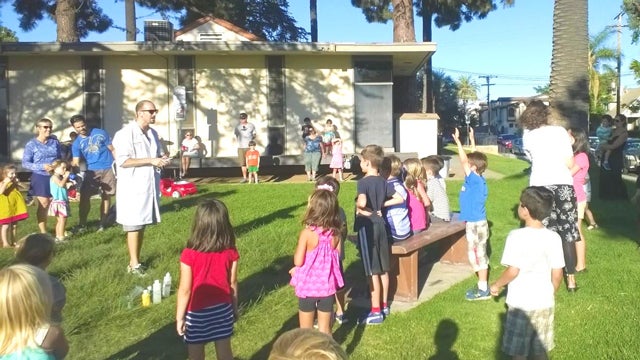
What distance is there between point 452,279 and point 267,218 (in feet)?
12.5

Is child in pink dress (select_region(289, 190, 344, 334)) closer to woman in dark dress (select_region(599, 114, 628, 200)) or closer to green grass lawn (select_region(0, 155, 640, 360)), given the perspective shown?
green grass lawn (select_region(0, 155, 640, 360))

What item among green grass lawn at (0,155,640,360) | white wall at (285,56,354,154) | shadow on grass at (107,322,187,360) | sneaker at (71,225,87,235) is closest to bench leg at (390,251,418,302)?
green grass lawn at (0,155,640,360)

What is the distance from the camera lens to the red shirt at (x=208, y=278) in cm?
386

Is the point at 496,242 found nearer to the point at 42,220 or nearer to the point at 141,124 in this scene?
the point at 141,124

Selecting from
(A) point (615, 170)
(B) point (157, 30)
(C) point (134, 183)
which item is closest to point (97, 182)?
(C) point (134, 183)

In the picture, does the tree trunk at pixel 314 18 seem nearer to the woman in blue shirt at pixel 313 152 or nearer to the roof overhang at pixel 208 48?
the roof overhang at pixel 208 48

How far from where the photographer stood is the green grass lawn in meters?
4.77

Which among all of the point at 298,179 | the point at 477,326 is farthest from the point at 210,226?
the point at 298,179

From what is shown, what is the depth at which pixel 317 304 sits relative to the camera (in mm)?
4520

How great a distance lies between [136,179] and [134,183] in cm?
5

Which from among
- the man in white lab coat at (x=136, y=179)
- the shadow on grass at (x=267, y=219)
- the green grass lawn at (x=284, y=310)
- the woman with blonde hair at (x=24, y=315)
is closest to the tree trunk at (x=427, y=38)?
the shadow on grass at (x=267, y=219)

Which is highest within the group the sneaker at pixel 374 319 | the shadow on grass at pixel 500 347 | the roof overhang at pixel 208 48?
the roof overhang at pixel 208 48

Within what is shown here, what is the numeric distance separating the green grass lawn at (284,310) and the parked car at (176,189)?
10.8 feet

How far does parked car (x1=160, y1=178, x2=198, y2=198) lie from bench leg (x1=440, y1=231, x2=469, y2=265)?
21.4 ft
